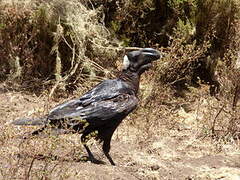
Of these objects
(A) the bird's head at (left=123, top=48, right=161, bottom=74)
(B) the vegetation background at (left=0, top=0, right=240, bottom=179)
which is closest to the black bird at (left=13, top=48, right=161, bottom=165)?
(A) the bird's head at (left=123, top=48, right=161, bottom=74)

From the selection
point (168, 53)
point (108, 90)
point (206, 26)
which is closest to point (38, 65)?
point (168, 53)

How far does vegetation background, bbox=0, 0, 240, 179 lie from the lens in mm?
7629

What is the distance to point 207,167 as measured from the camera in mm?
6309

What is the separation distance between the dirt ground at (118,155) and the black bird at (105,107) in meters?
0.20

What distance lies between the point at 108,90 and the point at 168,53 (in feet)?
9.59

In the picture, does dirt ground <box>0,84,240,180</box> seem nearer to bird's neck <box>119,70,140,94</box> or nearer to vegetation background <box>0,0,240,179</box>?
vegetation background <box>0,0,240,179</box>

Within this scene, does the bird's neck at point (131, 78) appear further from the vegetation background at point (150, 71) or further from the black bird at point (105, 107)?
the vegetation background at point (150, 71)

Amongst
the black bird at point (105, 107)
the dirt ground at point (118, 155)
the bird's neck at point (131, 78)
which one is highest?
the bird's neck at point (131, 78)

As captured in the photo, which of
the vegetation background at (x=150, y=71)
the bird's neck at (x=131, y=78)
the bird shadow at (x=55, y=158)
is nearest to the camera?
the bird shadow at (x=55, y=158)

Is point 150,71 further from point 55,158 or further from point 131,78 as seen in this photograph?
point 55,158

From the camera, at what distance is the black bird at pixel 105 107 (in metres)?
5.50

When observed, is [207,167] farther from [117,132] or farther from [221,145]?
[117,132]

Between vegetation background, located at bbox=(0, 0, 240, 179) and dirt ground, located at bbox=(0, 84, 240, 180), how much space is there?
0.04m

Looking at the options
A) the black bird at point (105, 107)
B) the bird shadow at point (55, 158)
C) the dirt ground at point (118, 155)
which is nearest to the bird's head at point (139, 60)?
the black bird at point (105, 107)
